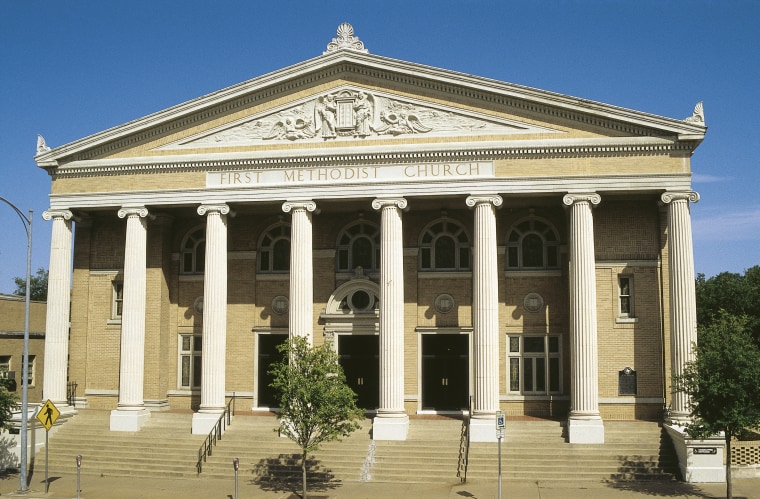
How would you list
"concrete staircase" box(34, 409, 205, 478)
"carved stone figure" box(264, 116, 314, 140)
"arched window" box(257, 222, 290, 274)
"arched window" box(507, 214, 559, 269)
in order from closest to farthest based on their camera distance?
1. "concrete staircase" box(34, 409, 205, 478)
2. "carved stone figure" box(264, 116, 314, 140)
3. "arched window" box(507, 214, 559, 269)
4. "arched window" box(257, 222, 290, 274)

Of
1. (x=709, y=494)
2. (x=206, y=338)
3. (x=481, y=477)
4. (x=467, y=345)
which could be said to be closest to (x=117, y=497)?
(x=206, y=338)

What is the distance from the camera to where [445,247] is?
30109 mm

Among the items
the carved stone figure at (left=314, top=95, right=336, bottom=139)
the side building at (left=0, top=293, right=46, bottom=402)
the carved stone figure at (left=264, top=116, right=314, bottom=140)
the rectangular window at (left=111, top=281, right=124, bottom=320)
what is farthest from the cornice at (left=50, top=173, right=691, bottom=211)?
the side building at (left=0, top=293, right=46, bottom=402)

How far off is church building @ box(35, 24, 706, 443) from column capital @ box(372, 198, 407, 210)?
1.9 inches

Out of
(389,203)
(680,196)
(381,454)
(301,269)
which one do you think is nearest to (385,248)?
(389,203)

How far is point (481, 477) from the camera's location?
2366 cm

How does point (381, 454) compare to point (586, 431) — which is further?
point (381, 454)

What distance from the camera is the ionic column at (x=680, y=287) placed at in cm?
2486

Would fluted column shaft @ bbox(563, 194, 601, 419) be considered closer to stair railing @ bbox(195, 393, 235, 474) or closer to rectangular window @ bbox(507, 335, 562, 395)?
rectangular window @ bbox(507, 335, 562, 395)

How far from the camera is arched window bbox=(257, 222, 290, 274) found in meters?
31.2

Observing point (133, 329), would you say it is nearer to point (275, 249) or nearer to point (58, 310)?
point (58, 310)

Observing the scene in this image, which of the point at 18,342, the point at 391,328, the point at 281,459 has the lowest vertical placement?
the point at 281,459

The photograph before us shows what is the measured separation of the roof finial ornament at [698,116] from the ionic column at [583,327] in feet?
12.6

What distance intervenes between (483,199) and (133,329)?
532 inches
